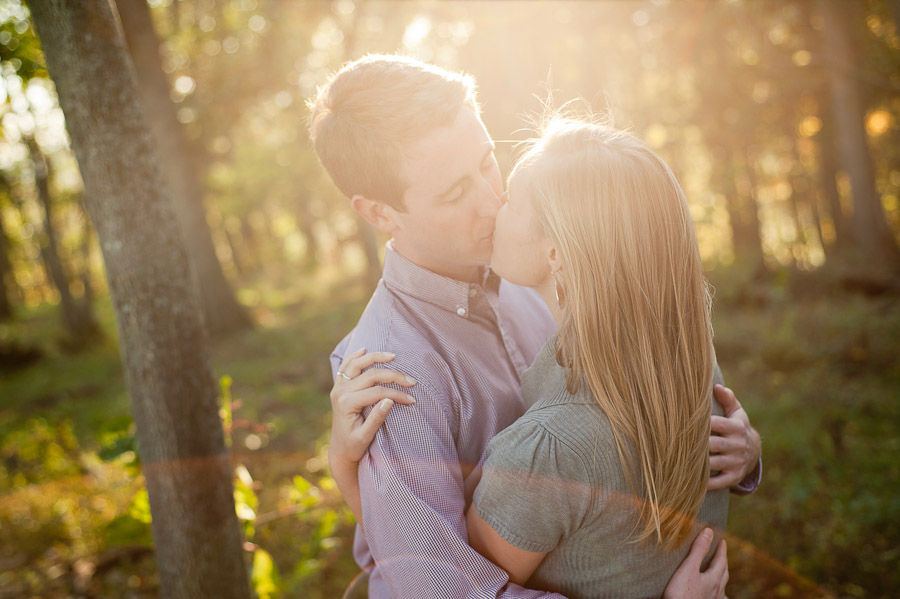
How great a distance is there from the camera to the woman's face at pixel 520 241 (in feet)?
6.18

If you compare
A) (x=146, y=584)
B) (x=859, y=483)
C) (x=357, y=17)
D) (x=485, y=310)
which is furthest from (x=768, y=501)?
(x=357, y=17)

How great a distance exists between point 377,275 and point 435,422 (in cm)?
1354

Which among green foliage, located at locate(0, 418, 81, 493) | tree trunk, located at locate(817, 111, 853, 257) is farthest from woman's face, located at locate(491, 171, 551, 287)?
tree trunk, located at locate(817, 111, 853, 257)

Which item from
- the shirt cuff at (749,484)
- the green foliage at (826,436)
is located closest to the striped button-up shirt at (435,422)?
the shirt cuff at (749,484)

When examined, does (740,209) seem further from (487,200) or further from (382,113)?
(382,113)

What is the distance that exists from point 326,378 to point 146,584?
472 centimetres

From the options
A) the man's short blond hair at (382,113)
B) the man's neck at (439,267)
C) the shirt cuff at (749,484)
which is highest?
the man's short blond hair at (382,113)

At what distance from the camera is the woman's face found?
188cm

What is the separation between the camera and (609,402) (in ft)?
5.29

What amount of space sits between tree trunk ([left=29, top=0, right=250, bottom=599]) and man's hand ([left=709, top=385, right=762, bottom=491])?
73.4 inches

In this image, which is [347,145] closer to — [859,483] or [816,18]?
[859,483]

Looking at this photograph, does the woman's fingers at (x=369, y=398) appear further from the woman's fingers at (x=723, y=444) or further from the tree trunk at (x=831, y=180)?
the tree trunk at (x=831, y=180)

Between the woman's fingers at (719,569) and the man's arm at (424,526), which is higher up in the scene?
the man's arm at (424,526)

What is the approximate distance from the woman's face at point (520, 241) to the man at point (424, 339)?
0.26 meters
